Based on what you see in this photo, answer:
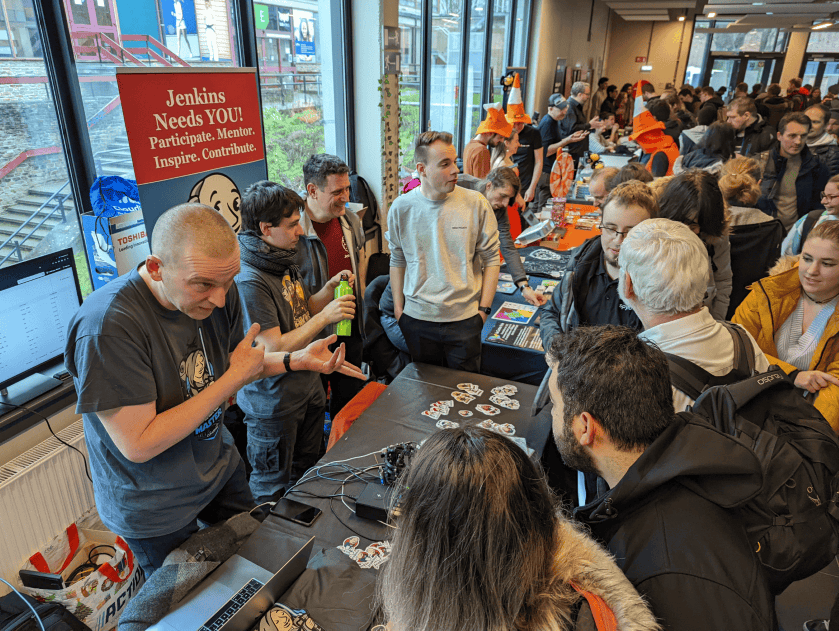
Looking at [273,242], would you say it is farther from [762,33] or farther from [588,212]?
[762,33]

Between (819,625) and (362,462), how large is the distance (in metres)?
1.71

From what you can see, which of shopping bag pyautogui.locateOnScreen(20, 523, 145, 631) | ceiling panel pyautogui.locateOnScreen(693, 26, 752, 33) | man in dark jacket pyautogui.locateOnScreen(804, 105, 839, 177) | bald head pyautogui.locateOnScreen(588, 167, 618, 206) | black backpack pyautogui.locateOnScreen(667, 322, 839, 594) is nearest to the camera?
black backpack pyautogui.locateOnScreen(667, 322, 839, 594)

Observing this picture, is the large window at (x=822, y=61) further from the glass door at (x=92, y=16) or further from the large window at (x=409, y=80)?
the glass door at (x=92, y=16)

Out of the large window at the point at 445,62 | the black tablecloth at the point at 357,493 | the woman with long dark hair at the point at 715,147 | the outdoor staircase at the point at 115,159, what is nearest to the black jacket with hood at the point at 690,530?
the black tablecloth at the point at 357,493

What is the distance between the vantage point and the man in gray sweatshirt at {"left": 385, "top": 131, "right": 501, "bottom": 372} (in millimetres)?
2492

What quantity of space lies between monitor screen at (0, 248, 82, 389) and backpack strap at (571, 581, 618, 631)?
6.90 feet

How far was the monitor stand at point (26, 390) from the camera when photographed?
2.07m

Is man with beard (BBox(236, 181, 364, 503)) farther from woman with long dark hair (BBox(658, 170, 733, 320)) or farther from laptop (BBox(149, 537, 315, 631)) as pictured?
woman with long dark hair (BBox(658, 170, 733, 320))

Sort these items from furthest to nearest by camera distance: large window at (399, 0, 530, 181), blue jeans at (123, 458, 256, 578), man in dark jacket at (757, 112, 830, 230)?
large window at (399, 0, 530, 181)
man in dark jacket at (757, 112, 830, 230)
blue jeans at (123, 458, 256, 578)

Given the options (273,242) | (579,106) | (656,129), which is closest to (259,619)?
(273,242)

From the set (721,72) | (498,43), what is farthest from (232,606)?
(721,72)

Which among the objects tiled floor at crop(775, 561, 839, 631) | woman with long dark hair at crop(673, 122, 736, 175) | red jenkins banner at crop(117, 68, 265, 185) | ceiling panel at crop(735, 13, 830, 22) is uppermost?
ceiling panel at crop(735, 13, 830, 22)

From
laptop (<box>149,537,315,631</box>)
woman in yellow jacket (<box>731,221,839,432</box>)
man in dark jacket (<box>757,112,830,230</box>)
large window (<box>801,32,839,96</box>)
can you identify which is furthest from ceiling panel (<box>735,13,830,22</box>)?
laptop (<box>149,537,315,631</box>)

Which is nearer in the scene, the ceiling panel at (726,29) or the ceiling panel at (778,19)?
the ceiling panel at (778,19)
